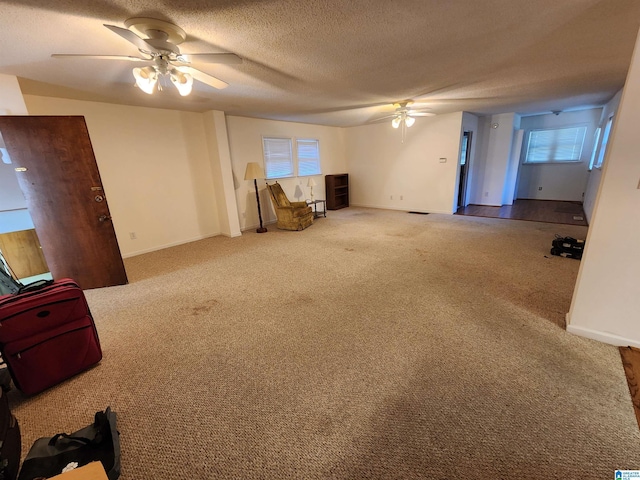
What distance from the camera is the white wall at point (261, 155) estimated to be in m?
5.25

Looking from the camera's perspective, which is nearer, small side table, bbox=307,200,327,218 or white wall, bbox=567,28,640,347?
white wall, bbox=567,28,640,347

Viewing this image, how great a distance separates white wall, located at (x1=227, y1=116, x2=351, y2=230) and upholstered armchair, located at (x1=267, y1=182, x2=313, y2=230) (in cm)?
36

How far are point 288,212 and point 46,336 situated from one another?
13.3ft

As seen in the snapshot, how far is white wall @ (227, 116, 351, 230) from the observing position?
525 centimetres

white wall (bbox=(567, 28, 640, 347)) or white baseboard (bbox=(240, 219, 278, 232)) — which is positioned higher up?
white wall (bbox=(567, 28, 640, 347))

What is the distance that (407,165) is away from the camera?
669cm

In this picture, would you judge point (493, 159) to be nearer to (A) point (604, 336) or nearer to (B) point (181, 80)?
(A) point (604, 336)

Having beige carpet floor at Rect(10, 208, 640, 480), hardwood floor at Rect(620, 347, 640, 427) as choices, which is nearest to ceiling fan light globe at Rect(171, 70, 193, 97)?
beige carpet floor at Rect(10, 208, 640, 480)

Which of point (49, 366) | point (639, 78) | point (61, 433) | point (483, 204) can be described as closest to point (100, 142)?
point (49, 366)

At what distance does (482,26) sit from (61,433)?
11.8 feet

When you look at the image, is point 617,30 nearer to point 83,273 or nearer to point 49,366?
point 49,366

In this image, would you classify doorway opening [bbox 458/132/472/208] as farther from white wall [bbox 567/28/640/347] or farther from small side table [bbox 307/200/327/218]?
white wall [bbox 567/28/640/347]

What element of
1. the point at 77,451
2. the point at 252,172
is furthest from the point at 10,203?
the point at 77,451

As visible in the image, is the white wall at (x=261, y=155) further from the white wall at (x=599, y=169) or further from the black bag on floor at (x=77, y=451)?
the white wall at (x=599, y=169)
